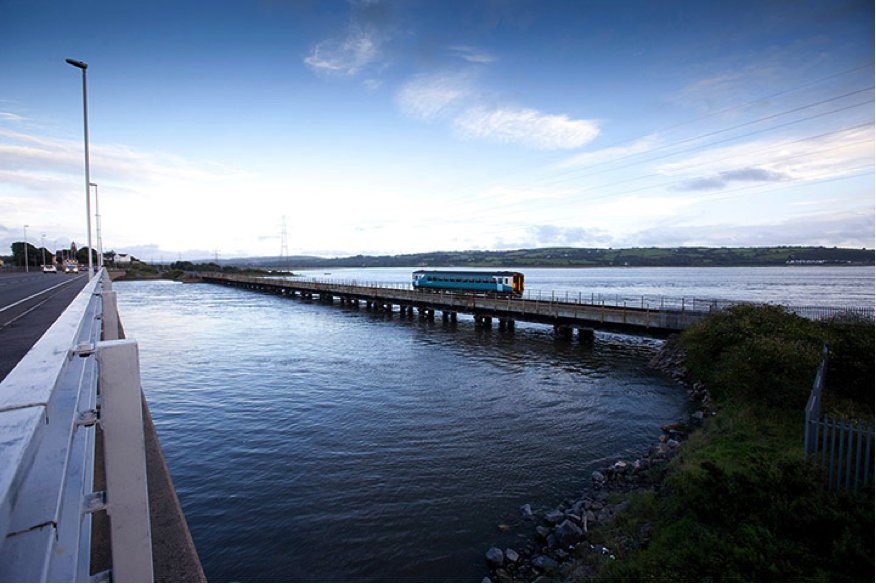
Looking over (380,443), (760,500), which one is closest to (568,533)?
(760,500)

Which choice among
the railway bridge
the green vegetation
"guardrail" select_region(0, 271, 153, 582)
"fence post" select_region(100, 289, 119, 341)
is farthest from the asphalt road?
the railway bridge

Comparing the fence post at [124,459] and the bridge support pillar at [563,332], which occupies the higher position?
the fence post at [124,459]

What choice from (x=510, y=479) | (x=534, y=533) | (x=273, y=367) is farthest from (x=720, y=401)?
(x=273, y=367)

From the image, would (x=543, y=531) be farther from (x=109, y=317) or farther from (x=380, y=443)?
(x=109, y=317)

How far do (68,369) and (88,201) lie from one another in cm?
1699

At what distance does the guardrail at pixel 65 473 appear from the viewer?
1925 millimetres

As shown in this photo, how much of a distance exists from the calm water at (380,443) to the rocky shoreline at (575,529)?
407 millimetres

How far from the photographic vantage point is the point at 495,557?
27.1 feet

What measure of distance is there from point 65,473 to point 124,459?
1.29 ft

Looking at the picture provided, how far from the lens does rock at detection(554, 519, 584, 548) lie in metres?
8.53

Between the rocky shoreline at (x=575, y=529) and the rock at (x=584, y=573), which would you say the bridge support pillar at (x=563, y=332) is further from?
the rock at (x=584, y=573)

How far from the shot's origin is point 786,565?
595 cm

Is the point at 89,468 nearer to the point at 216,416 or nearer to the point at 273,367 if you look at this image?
the point at 216,416

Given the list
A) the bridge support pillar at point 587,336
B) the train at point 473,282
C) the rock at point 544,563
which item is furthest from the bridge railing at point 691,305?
the rock at point 544,563
